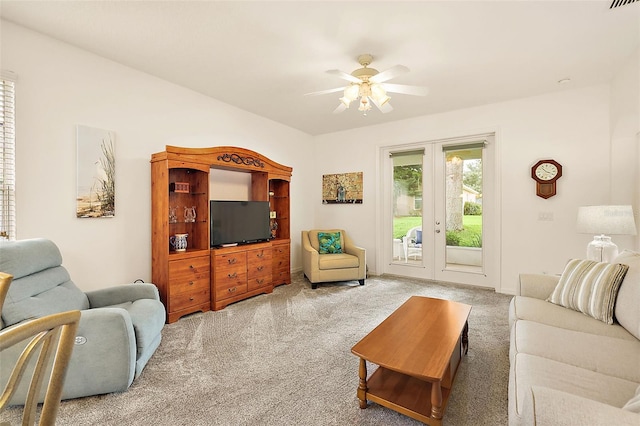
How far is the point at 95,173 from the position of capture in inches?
113

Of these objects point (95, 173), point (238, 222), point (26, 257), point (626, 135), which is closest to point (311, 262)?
point (238, 222)

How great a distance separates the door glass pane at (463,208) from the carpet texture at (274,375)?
1.18 meters

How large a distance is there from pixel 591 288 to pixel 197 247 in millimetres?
3719

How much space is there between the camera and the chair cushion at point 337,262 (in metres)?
4.41

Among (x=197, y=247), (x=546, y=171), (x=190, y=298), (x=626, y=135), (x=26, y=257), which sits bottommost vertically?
(x=190, y=298)

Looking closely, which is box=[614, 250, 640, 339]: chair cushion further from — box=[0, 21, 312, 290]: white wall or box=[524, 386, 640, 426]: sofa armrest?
box=[0, 21, 312, 290]: white wall

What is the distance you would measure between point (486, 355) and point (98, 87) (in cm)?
433

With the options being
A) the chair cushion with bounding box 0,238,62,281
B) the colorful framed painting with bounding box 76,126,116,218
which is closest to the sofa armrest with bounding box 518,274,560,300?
the chair cushion with bounding box 0,238,62,281

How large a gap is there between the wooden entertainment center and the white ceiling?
0.96m

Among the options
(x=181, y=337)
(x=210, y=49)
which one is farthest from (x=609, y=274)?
(x=210, y=49)

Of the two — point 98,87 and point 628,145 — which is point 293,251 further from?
point 628,145

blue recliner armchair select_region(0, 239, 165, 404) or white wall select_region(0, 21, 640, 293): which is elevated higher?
white wall select_region(0, 21, 640, 293)

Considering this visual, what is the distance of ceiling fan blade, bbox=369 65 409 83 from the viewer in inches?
92.6

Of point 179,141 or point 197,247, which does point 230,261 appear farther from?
point 179,141
